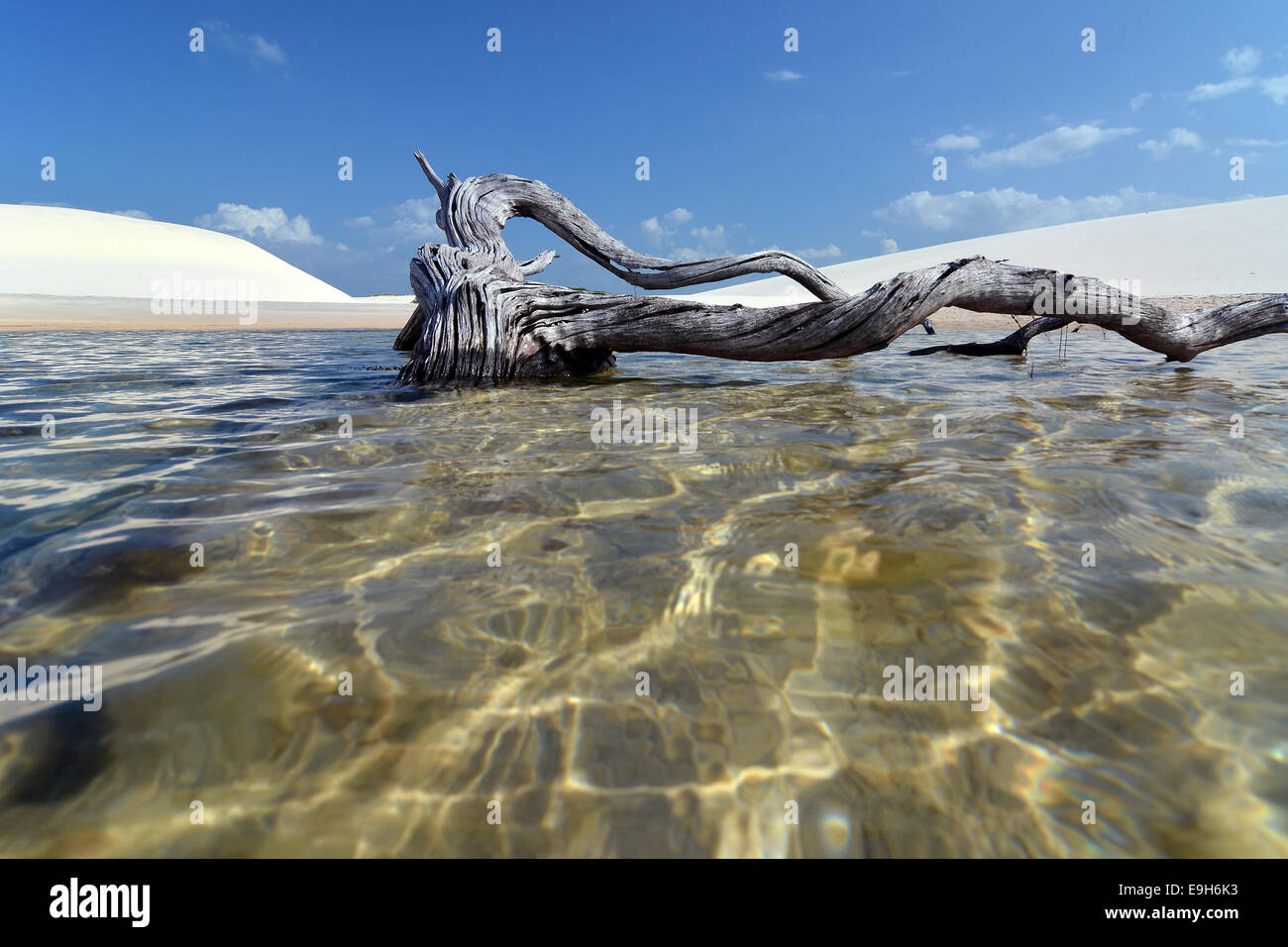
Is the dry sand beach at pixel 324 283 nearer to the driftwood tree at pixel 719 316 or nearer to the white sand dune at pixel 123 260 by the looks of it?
the white sand dune at pixel 123 260

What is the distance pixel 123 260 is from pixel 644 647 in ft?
189

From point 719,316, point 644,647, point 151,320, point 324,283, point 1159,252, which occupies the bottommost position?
point 644,647

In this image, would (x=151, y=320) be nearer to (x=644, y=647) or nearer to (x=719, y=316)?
(x=719, y=316)

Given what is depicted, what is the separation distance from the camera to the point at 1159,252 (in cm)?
3058

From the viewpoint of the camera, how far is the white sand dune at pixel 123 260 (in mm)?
37625

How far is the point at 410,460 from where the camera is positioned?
3.50m

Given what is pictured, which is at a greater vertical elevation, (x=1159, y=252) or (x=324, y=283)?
(x=324, y=283)

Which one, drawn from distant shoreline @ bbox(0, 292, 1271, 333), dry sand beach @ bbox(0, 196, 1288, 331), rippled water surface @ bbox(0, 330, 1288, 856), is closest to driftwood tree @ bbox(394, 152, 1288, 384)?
rippled water surface @ bbox(0, 330, 1288, 856)

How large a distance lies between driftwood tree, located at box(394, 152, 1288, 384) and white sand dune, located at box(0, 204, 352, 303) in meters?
39.6

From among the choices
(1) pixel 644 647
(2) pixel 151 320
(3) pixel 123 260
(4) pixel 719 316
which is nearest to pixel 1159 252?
(4) pixel 719 316

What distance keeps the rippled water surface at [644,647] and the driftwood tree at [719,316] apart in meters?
3.31

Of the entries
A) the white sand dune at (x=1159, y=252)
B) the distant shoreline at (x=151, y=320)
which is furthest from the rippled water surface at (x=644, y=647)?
the white sand dune at (x=1159, y=252)

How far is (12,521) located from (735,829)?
308 cm
